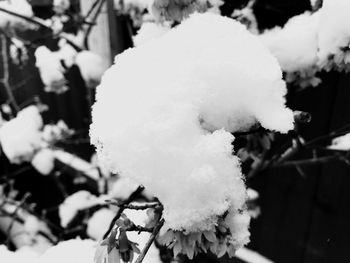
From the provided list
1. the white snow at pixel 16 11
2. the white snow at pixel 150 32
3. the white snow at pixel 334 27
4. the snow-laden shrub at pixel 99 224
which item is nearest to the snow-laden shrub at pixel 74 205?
the snow-laden shrub at pixel 99 224

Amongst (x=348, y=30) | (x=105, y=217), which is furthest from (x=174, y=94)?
(x=105, y=217)

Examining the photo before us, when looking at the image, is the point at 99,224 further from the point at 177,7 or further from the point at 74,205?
the point at 177,7

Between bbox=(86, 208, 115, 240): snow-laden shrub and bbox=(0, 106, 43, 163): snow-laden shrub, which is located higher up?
bbox=(0, 106, 43, 163): snow-laden shrub

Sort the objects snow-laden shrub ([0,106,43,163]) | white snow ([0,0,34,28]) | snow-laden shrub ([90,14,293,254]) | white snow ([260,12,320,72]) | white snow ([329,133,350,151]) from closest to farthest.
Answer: snow-laden shrub ([90,14,293,254]) < white snow ([260,12,320,72]) < white snow ([329,133,350,151]) < white snow ([0,0,34,28]) < snow-laden shrub ([0,106,43,163])

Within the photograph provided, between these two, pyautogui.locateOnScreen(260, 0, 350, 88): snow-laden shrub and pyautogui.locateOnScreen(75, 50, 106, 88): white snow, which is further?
pyautogui.locateOnScreen(75, 50, 106, 88): white snow

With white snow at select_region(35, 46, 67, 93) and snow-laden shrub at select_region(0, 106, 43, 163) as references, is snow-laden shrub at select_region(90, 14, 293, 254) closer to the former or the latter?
white snow at select_region(35, 46, 67, 93)

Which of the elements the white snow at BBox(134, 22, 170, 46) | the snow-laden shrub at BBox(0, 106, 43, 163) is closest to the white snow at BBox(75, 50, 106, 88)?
the snow-laden shrub at BBox(0, 106, 43, 163)

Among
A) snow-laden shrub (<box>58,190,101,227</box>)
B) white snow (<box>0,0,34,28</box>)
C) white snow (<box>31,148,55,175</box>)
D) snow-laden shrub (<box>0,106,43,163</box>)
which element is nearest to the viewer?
white snow (<box>0,0,34,28</box>)
